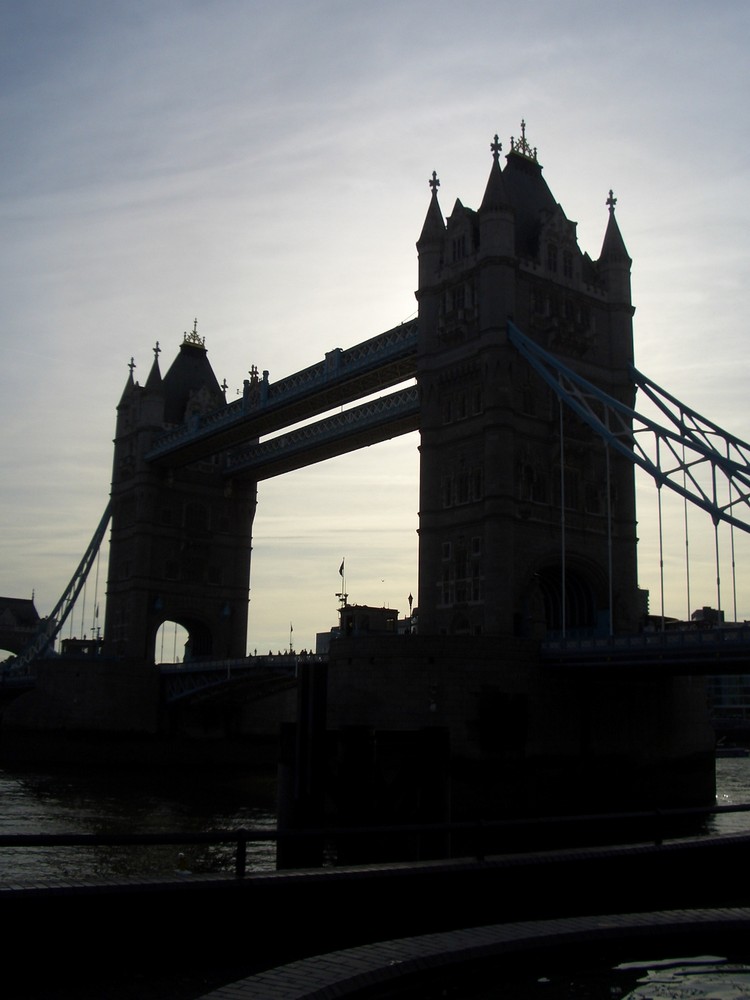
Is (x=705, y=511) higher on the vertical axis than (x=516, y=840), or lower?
higher

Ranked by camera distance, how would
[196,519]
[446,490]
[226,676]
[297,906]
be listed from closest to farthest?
[297,906]
[446,490]
[226,676]
[196,519]

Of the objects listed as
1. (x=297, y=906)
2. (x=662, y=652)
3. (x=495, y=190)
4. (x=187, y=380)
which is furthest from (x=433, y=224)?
(x=297, y=906)

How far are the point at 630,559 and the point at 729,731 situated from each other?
89.2m

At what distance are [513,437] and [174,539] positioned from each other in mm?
38972

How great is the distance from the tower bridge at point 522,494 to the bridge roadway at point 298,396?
0.75 feet

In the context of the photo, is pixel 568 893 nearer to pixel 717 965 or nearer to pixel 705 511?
pixel 717 965

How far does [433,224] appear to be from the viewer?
5872cm

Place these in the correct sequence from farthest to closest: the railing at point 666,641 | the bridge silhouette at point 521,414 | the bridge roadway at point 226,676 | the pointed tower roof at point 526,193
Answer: the bridge roadway at point 226,676
the pointed tower roof at point 526,193
the bridge silhouette at point 521,414
the railing at point 666,641

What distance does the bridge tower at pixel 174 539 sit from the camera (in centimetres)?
8112

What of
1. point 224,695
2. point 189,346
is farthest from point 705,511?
point 189,346

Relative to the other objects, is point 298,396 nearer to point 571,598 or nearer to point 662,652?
point 571,598

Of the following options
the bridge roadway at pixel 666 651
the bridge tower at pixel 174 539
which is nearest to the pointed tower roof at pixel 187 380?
the bridge tower at pixel 174 539

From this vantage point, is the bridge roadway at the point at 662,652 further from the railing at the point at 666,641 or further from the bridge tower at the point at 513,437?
the bridge tower at the point at 513,437

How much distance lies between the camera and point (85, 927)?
39.8ft
